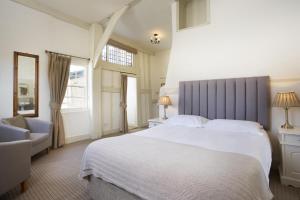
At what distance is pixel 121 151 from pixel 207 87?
2.39 meters

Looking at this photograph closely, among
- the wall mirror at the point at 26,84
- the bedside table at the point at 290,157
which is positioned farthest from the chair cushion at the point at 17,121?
the bedside table at the point at 290,157

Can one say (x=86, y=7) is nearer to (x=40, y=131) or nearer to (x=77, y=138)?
(x=40, y=131)

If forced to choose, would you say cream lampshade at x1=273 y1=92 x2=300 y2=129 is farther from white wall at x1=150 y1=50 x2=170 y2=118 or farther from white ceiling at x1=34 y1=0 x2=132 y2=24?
white wall at x1=150 y1=50 x2=170 y2=118

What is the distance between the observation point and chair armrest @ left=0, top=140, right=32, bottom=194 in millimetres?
1871

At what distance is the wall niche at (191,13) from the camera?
375 centimetres

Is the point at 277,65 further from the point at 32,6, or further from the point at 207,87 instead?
the point at 32,6

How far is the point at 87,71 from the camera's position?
4.92 meters

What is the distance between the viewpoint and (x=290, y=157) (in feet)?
7.57

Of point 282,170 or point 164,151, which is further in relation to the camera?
point 282,170

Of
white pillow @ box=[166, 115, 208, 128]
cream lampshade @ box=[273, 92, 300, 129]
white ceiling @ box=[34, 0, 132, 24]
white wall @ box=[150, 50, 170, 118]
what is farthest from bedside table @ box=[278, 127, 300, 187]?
white wall @ box=[150, 50, 170, 118]

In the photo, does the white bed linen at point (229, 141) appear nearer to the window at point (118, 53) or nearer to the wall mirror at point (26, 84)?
the wall mirror at point (26, 84)

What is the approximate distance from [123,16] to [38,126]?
3.37 metres

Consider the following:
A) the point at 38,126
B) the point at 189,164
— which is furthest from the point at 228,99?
the point at 38,126

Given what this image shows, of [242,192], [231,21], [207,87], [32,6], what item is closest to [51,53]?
[32,6]
